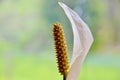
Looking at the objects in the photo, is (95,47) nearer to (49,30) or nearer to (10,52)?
(49,30)

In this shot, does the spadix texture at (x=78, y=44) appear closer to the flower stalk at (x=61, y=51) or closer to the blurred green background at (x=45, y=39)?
the flower stalk at (x=61, y=51)

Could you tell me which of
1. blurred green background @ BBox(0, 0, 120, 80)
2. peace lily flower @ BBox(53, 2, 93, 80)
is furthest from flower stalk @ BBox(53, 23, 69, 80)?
blurred green background @ BBox(0, 0, 120, 80)

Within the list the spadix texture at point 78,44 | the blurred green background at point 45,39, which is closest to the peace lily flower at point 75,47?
the spadix texture at point 78,44

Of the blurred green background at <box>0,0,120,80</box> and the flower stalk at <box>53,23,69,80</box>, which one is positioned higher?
the flower stalk at <box>53,23,69,80</box>

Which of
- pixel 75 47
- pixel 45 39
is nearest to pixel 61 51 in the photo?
pixel 75 47

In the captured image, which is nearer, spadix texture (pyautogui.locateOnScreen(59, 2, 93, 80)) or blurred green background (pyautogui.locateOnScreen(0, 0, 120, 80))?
spadix texture (pyautogui.locateOnScreen(59, 2, 93, 80))

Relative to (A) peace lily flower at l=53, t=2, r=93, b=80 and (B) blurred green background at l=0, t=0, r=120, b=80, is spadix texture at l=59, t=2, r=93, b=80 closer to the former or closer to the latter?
(A) peace lily flower at l=53, t=2, r=93, b=80
